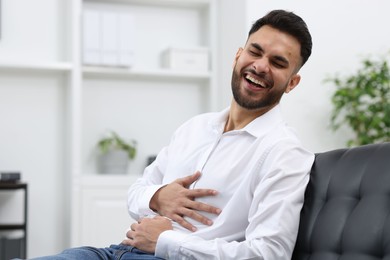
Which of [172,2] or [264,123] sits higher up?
[172,2]

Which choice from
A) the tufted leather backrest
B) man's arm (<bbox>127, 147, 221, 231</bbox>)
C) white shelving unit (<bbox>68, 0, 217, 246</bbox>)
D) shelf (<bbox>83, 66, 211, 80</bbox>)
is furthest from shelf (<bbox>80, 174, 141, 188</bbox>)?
the tufted leather backrest

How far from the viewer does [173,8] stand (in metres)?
4.41

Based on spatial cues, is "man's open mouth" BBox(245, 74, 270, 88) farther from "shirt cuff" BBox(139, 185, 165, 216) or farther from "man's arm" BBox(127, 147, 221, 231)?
"shirt cuff" BBox(139, 185, 165, 216)

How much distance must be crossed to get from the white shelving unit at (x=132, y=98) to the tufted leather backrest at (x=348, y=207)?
7.92 feet

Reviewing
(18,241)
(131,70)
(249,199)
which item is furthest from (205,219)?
(131,70)

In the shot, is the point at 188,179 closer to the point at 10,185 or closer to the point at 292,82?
the point at 292,82

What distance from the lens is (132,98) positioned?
427 centimetres

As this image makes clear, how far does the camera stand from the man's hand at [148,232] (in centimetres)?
167

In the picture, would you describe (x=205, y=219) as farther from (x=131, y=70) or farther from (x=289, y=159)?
(x=131, y=70)

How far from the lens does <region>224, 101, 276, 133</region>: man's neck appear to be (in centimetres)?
184

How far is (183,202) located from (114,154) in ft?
7.87

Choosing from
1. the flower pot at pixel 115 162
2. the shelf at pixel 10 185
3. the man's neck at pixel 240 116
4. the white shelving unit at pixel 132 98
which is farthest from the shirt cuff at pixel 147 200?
the flower pot at pixel 115 162

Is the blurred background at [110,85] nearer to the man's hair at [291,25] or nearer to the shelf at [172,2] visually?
the shelf at [172,2]

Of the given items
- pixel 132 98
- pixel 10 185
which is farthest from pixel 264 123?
pixel 132 98
